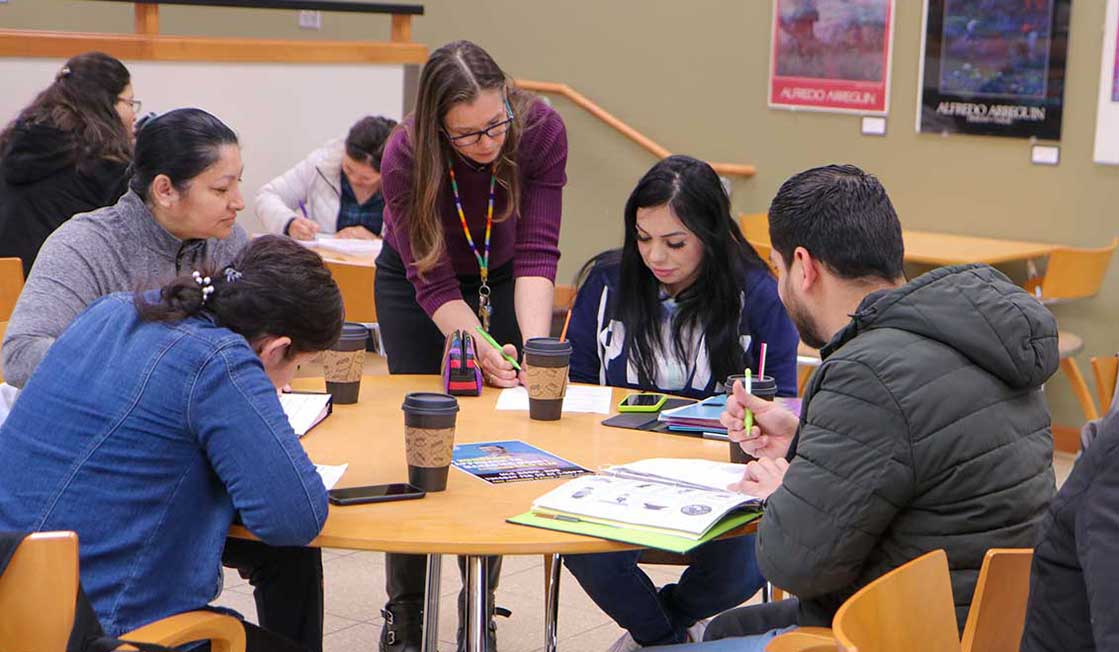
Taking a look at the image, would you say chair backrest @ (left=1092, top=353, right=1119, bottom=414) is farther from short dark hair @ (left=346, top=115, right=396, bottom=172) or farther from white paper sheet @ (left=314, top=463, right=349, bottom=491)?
short dark hair @ (left=346, top=115, right=396, bottom=172)

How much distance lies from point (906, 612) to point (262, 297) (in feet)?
3.22

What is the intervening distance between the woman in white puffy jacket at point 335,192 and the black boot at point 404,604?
2387mm

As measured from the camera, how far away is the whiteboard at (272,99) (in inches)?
231

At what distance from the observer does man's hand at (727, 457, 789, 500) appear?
220 centimetres

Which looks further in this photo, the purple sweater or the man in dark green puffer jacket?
the purple sweater

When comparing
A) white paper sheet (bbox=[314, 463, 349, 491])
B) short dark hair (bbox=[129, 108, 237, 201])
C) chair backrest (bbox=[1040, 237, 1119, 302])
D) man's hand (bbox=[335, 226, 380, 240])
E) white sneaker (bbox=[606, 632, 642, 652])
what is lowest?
white sneaker (bbox=[606, 632, 642, 652])

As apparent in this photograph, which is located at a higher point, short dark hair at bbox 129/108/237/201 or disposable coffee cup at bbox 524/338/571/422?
short dark hair at bbox 129/108/237/201

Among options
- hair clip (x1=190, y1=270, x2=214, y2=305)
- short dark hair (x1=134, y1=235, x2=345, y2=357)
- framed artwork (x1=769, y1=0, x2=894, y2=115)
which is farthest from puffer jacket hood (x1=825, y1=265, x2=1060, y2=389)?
framed artwork (x1=769, y1=0, x2=894, y2=115)

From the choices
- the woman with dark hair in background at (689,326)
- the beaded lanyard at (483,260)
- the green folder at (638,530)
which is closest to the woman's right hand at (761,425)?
the green folder at (638,530)

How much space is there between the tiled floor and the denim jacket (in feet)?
5.55

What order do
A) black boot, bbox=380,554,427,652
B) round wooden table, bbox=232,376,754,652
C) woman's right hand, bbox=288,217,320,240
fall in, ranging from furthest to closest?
woman's right hand, bbox=288,217,320,240 → black boot, bbox=380,554,427,652 → round wooden table, bbox=232,376,754,652

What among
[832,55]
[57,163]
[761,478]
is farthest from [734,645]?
[832,55]

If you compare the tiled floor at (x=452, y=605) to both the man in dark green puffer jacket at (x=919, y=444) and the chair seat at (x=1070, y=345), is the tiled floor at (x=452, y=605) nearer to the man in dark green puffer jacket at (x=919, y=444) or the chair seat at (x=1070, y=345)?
the man in dark green puffer jacket at (x=919, y=444)

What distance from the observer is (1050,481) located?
201 centimetres
